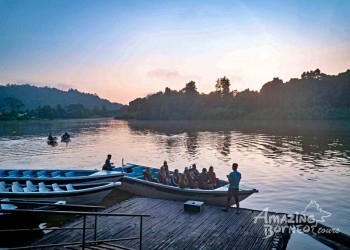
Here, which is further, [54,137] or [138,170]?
[54,137]

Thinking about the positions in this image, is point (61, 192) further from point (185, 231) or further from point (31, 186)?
point (185, 231)

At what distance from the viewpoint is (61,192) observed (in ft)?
54.9

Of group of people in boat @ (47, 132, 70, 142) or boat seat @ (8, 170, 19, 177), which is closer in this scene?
boat seat @ (8, 170, 19, 177)

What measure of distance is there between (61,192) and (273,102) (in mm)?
122067

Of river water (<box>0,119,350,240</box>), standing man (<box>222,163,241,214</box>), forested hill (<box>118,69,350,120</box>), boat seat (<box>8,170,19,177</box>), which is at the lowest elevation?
river water (<box>0,119,350,240</box>)

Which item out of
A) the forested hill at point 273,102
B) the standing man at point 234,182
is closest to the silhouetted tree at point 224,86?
the forested hill at point 273,102

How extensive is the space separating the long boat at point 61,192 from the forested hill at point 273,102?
355ft

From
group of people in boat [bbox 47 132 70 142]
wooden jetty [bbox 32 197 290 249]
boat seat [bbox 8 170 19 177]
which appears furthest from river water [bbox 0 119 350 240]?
boat seat [bbox 8 170 19 177]

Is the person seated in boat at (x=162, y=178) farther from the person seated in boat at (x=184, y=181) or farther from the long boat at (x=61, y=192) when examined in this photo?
the long boat at (x=61, y=192)

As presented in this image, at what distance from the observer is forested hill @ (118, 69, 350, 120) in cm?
11506

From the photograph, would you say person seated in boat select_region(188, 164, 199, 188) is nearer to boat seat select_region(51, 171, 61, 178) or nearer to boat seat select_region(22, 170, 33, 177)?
boat seat select_region(51, 171, 61, 178)

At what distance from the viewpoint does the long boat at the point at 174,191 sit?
52.3 feet

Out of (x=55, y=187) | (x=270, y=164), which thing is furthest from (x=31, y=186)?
Result: (x=270, y=164)

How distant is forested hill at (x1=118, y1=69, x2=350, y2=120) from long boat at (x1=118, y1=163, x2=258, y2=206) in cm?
10570
